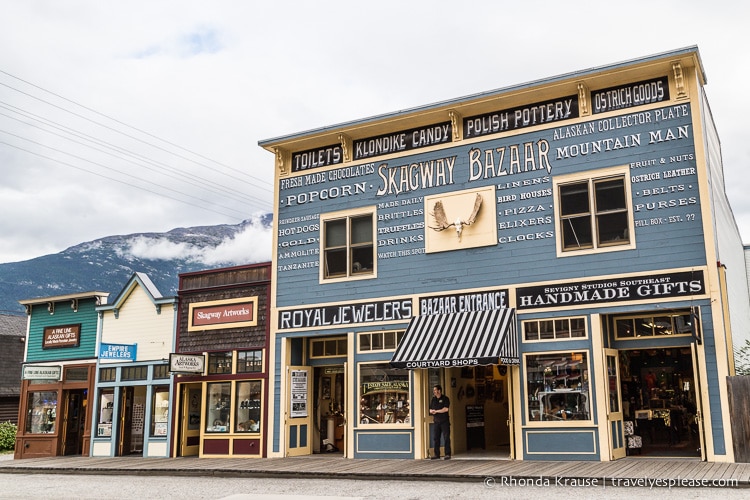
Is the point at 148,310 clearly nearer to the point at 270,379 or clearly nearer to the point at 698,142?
the point at 270,379

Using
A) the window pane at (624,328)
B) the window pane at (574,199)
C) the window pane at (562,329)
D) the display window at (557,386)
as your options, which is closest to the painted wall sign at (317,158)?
the window pane at (574,199)

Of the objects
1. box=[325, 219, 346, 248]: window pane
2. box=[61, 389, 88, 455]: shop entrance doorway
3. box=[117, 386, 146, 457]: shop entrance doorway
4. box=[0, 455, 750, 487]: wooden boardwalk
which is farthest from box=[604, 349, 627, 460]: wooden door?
box=[61, 389, 88, 455]: shop entrance doorway

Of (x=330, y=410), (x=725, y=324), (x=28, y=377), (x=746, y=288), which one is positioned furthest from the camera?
(x=28, y=377)

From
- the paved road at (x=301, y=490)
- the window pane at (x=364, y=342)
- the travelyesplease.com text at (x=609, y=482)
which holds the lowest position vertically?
the paved road at (x=301, y=490)

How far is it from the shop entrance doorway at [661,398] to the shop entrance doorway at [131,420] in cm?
1409

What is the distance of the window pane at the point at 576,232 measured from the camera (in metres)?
16.2

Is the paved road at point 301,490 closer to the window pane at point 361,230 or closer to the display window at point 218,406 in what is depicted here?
the display window at point 218,406

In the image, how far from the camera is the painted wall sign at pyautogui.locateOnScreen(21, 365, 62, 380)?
934 inches

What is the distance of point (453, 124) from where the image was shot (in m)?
18.1

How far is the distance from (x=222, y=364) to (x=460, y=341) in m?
7.66

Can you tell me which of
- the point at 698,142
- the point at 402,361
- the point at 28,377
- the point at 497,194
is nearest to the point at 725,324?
the point at 698,142

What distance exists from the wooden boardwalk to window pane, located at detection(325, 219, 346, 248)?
5422 millimetres

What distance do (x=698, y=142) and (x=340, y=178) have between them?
8.75 meters

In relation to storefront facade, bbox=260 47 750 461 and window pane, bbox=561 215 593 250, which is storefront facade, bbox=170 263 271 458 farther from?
window pane, bbox=561 215 593 250
